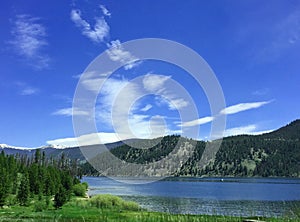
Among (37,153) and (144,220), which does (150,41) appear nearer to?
(144,220)

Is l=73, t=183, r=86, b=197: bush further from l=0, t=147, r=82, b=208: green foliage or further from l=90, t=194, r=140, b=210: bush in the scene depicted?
l=90, t=194, r=140, b=210: bush

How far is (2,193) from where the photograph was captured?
68812mm

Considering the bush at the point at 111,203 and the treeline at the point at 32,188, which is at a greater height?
the treeline at the point at 32,188

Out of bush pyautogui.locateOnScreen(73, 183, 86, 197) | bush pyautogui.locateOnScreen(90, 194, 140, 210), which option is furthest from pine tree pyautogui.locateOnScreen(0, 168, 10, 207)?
bush pyautogui.locateOnScreen(73, 183, 86, 197)

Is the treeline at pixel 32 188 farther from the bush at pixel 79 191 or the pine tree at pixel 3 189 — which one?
the bush at pixel 79 191

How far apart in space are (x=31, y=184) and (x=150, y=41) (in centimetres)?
7469

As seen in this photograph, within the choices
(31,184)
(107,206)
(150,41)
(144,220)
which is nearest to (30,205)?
(107,206)

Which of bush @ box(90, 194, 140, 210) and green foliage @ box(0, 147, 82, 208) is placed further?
bush @ box(90, 194, 140, 210)

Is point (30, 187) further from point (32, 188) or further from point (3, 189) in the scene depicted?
point (3, 189)

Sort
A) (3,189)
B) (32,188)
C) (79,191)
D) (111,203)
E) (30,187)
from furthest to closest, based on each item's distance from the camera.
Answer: (79,191), (32,188), (30,187), (111,203), (3,189)

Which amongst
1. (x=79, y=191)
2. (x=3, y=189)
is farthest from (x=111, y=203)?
(x=79, y=191)

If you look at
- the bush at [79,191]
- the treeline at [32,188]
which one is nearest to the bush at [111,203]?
the treeline at [32,188]

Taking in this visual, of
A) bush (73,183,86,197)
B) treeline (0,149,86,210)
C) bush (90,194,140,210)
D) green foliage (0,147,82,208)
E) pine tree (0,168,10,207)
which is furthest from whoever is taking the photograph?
bush (73,183,86,197)

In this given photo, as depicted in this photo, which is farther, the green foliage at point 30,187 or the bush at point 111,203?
the bush at point 111,203
